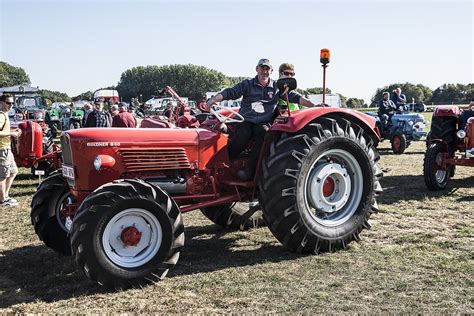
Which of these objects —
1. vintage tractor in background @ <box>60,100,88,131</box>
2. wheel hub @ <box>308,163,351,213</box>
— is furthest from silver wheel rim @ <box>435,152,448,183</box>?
vintage tractor in background @ <box>60,100,88,131</box>

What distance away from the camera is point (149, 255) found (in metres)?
4.13

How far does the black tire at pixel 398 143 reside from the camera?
1395 cm

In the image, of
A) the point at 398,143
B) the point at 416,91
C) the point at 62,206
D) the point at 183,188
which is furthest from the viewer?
the point at 416,91

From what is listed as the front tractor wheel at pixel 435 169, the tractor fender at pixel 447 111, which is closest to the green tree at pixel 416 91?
the tractor fender at pixel 447 111

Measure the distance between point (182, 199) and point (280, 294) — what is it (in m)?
1.42

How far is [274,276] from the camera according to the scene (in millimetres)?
4215

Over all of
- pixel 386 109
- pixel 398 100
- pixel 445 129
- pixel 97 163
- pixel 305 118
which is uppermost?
pixel 398 100

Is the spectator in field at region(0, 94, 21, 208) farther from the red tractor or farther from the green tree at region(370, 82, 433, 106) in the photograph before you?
the green tree at region(370, 82, 433, 106)

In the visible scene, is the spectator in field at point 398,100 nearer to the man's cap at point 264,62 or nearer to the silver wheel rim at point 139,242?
the man's cap at point 264,62

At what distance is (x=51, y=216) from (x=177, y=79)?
10154cm

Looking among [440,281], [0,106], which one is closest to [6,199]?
[0,106]

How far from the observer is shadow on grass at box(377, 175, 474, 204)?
760 centimetres

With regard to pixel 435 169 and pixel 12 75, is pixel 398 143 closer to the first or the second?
pixel 435 169

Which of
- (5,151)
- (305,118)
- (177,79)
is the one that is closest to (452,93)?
(5,151)
